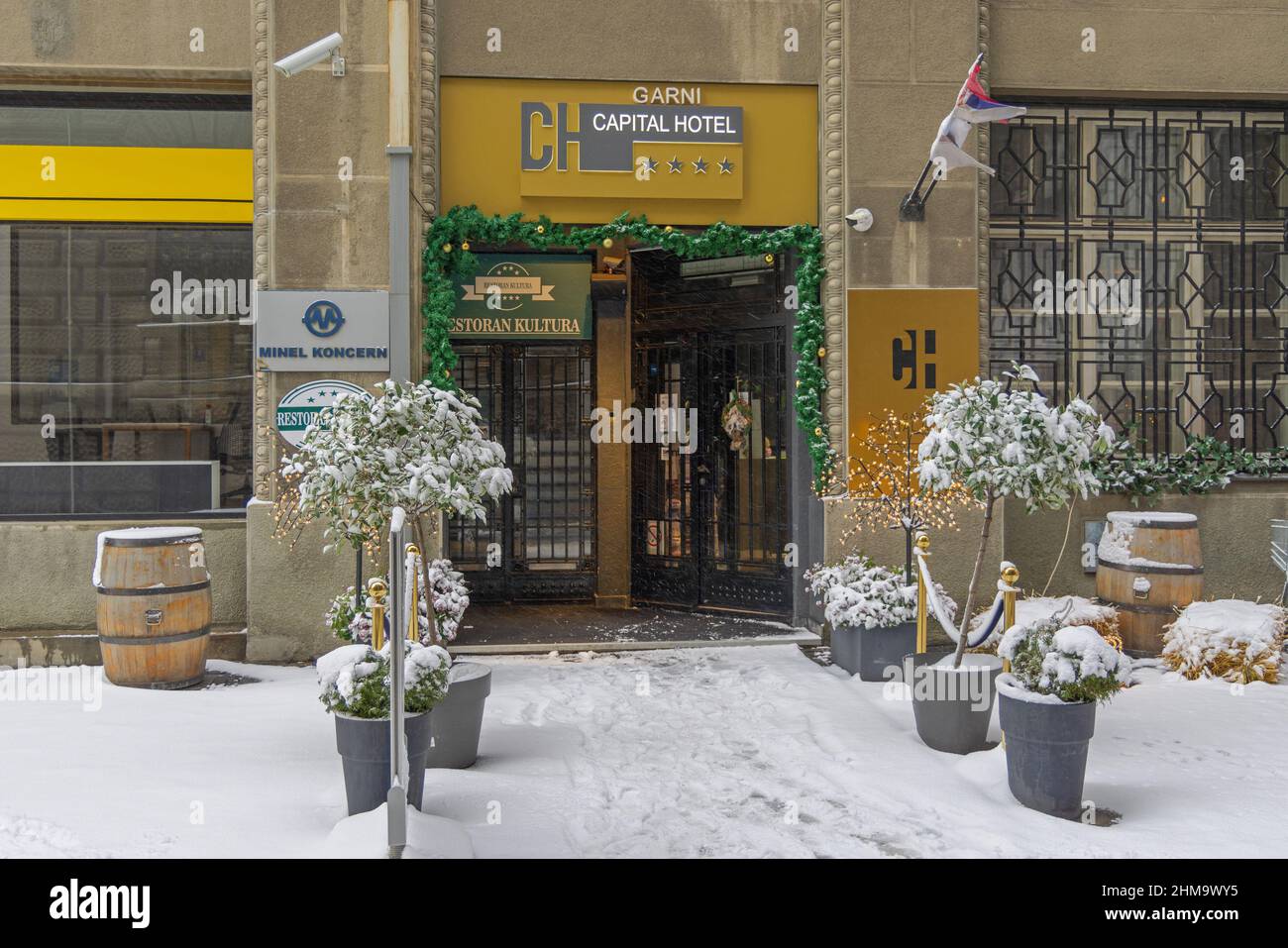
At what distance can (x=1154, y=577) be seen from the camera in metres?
8.28

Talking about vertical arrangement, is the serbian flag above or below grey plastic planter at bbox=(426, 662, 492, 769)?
above

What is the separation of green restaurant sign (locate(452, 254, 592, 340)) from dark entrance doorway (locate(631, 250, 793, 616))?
0.63 metres

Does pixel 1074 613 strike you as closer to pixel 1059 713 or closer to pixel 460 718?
pixel 1059 713

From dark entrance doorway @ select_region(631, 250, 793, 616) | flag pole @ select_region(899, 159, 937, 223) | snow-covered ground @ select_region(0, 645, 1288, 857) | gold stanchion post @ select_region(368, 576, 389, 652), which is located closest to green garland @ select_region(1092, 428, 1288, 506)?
snow-covered ground @ select_region(0, 645, 1288, 857)

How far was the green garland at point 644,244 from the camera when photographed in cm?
871

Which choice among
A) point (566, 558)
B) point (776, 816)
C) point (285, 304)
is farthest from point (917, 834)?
point (566, 558)

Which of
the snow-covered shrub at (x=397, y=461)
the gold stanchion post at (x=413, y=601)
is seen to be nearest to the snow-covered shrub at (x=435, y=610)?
the gold stanchion post at (x=413, y=601)

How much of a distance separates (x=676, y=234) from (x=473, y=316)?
2.82 metres

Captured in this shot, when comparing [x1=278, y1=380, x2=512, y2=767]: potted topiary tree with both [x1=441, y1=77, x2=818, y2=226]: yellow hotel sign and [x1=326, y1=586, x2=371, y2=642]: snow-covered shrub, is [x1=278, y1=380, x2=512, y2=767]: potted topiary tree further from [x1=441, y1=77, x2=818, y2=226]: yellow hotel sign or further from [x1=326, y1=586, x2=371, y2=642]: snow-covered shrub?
[x1=441, y1=77, x2=818, y2=226]: yellow hotel sign

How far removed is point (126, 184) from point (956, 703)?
25.7ft

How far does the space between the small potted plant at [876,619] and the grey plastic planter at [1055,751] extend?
245 cm

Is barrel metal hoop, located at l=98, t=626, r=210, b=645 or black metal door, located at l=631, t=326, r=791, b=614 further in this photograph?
black metal door, located at l=631, t=326, r=791, b=614

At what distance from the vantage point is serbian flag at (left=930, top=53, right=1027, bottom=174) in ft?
25.6

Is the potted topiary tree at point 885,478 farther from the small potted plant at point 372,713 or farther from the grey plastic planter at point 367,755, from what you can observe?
A: the grey plastic planter at point 367,755
